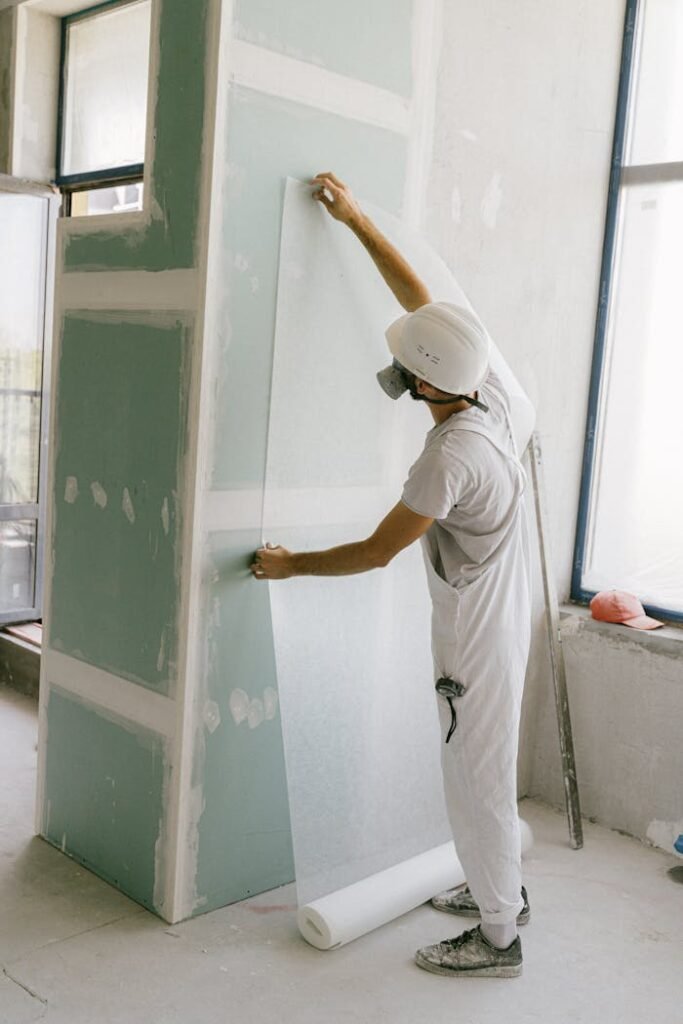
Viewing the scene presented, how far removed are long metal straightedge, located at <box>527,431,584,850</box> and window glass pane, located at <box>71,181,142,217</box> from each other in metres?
2.46

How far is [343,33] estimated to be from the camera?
2.81 meters

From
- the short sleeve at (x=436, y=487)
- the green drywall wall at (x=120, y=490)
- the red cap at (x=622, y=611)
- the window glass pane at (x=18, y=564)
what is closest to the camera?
the short sleeve at (x=436, y=487)

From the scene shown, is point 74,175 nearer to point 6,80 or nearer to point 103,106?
point 103,106

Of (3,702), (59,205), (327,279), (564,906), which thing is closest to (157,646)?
(327,279)

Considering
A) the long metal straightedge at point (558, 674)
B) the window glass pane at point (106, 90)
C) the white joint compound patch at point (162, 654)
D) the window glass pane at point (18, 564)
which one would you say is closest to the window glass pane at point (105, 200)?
the window glass pane at point (106, 90)

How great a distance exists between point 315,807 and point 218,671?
50cm

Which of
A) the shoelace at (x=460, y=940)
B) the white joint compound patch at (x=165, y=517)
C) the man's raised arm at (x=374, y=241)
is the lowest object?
the shoelace at (x=460, y=940)

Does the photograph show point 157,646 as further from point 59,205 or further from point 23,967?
point 59,205

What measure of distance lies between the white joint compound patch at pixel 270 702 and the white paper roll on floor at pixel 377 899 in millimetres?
519

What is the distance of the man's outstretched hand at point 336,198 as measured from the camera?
279 cm

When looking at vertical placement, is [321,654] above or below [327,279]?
below

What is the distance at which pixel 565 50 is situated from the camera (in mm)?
3477

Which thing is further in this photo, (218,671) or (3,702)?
(3,702)

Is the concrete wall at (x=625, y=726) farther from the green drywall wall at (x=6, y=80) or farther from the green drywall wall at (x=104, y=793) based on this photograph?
the green drywall wall at (x=6, y=80)
